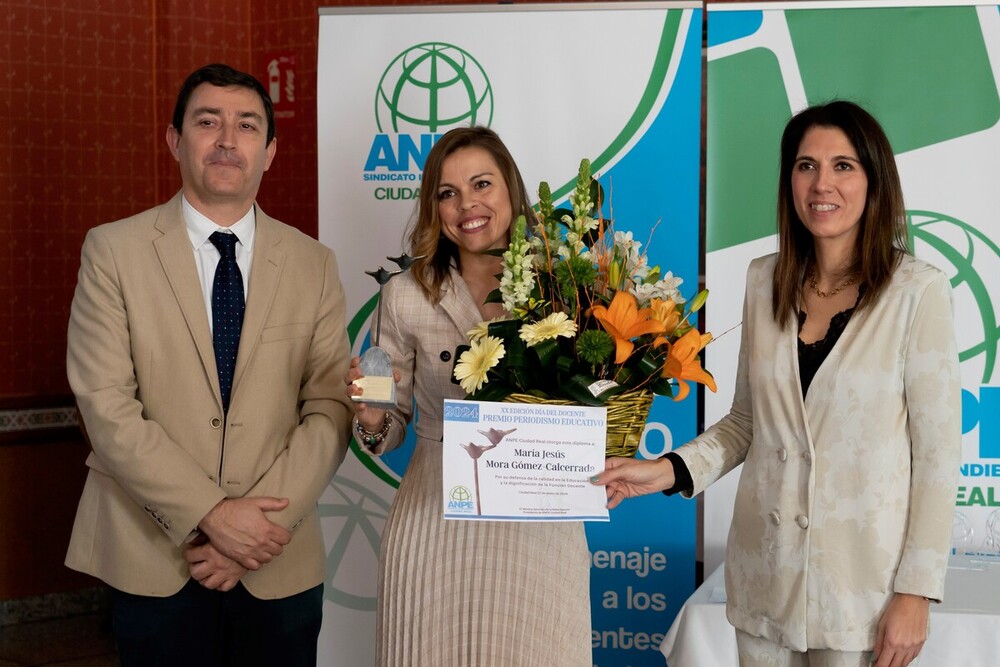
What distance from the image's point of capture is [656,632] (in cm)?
377

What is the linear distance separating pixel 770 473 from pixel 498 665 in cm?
73

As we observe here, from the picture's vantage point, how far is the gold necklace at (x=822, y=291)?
6.96ft

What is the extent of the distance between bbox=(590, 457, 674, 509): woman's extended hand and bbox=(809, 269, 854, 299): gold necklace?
1.56 feet

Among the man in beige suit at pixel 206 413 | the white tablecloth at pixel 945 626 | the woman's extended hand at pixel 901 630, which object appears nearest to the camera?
→ the woman's extended hand at pixel 901 630

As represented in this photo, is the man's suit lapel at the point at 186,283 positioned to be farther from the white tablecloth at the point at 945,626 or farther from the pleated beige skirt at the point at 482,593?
the white tablecloth at the point at 945,626


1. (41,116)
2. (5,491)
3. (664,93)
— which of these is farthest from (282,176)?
(664,93)

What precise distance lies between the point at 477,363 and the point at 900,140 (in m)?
2.11

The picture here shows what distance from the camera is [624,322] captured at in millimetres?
2100

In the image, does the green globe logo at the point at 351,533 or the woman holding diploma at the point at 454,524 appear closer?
the woman holding diploma at the point at 454,524

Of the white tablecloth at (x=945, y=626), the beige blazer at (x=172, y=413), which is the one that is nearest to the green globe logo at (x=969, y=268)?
the white tablecloth at (x=945, y=626)

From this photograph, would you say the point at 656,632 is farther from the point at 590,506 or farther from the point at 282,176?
the point at 282,176

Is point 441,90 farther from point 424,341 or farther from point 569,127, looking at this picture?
point 424,341

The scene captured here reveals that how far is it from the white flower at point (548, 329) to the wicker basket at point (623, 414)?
13cm

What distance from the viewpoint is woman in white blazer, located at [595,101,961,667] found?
198 centimetres
